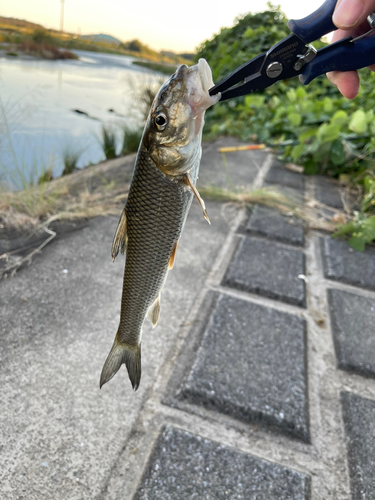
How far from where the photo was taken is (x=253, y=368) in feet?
5.73

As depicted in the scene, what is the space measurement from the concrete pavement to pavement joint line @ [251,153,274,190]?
161 cm

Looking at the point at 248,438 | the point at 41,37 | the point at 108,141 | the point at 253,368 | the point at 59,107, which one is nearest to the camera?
the point at 248,438

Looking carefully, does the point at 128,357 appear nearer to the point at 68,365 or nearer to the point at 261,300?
the point at 68,365

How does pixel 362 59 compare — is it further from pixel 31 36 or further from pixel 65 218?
pixel 31 36

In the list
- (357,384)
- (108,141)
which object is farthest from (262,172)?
(357,384)

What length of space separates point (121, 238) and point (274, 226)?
2.12m

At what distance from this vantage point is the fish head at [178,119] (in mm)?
1212

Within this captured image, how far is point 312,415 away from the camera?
159 cm

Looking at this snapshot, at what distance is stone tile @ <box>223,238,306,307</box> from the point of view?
7.63ft

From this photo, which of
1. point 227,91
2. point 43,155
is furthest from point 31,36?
point 227,91

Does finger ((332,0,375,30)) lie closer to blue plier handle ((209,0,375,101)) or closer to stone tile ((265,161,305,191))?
blue plier handle ((209,0,375,101))

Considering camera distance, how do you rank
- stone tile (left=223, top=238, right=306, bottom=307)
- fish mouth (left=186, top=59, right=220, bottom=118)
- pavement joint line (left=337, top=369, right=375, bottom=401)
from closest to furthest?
fish mouth (left=186, top=59, right=220, bottom=118), pavement joint line (left=337, top=369, right=375, bottom=401), stone tile (left=223, top=238, right=306, bottom=307)

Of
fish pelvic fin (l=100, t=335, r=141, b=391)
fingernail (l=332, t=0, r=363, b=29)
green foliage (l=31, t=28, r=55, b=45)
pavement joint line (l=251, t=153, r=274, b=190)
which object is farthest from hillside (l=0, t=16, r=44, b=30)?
fish pelvic fin (l=100, t=335, r=141, b=391)

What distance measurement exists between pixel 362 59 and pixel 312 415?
4.43ft
